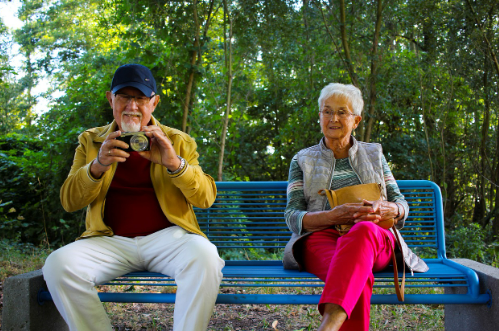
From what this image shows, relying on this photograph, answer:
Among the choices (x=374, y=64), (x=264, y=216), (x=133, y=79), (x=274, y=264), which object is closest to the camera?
(x=133, y=79)

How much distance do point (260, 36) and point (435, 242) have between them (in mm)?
3889

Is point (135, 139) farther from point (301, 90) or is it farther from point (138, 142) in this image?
point (301, 90)

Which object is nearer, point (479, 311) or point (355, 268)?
point (355, 268)

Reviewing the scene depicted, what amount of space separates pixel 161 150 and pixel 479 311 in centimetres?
205

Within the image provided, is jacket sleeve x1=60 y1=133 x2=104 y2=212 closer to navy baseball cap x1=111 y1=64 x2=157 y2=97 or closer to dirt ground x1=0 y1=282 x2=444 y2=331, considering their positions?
navy baseball cap x1=111 y1=64 x2=157 y2=97

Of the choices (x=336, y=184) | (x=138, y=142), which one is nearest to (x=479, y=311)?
(x=336, y=184)

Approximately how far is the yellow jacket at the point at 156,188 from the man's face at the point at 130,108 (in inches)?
7.6

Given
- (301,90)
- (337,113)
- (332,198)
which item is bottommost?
(332,198)

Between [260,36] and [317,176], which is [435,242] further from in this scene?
[260,36]

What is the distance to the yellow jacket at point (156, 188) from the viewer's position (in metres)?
2.40

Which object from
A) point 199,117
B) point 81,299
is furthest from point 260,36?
point 81,299

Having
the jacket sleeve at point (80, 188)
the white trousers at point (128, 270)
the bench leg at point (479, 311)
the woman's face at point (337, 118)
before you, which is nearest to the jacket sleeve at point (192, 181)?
the white trousers at point (128, 270)

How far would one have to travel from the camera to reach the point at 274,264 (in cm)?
294

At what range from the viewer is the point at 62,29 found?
2009 centimetres
